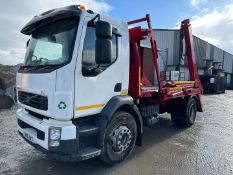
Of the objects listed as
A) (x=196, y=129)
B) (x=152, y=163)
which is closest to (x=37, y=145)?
(x=152, y=163)

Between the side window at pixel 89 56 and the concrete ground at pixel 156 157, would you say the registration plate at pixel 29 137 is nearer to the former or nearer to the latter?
the concrete ground at pixel 156 157

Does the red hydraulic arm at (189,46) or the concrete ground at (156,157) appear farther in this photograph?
the red hydraulic arm at (189,46)

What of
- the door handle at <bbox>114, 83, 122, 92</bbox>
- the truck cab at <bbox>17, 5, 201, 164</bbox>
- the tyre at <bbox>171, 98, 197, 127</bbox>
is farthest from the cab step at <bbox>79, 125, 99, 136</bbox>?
the tyre at <bbox>171, 98, 197, 127</bbox>

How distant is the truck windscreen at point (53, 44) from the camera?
305 cm

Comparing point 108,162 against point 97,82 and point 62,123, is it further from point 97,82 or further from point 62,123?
point 97,82

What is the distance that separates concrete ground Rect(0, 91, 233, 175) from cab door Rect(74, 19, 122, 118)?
119cm

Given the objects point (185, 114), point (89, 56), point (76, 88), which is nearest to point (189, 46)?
point (185, 114)

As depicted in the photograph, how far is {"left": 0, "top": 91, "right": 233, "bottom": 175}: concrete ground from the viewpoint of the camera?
11.9 feet

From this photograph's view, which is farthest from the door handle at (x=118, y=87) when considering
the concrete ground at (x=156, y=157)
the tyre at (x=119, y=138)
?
the concrete ground at (x=156, y=157)

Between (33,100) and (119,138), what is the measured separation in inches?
62.3

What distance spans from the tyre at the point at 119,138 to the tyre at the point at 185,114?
2901 millimetres

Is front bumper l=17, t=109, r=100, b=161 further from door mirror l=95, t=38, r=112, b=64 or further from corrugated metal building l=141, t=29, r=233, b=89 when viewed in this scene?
corrugated metal building l=141, t=29, r=233, b=89

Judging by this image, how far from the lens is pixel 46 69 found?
121 inches

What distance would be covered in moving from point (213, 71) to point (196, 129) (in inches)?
764
